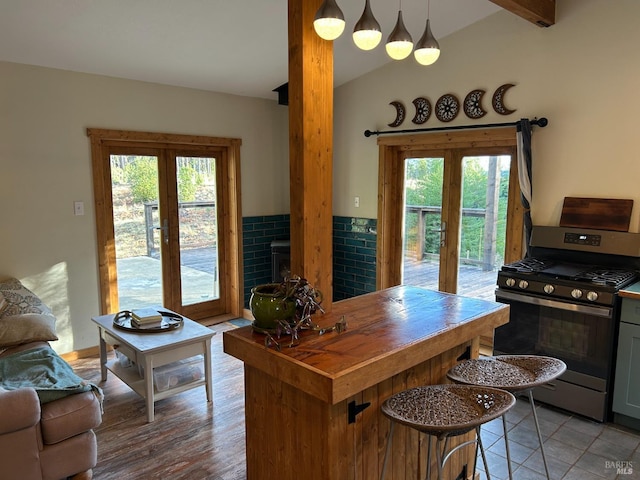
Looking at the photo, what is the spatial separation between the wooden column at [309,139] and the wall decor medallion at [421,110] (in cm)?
236

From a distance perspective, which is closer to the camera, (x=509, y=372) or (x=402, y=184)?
(x=509, y=372)

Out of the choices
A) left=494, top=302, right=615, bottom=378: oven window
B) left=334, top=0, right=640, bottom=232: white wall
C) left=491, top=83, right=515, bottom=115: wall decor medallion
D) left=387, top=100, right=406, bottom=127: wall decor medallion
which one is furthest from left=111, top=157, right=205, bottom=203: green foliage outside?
left=494, top=302, right=615, bottom=378: oven window

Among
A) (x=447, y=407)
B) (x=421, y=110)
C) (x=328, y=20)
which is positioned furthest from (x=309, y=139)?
(x=421, y=110)

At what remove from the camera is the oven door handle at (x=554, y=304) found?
294cm

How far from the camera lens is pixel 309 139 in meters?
2.05

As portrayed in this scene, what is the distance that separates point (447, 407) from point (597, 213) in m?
2.40

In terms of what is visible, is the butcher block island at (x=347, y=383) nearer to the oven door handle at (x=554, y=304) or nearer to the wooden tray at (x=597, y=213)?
the oven door handle at (x=554, y=304)

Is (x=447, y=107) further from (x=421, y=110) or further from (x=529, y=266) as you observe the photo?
(x=529, y=266)

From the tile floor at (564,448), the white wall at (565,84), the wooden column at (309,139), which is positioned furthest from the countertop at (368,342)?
the white wall at (565,84)

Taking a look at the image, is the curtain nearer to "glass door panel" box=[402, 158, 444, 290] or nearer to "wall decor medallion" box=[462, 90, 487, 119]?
"wall decor medallion" box=[462, 90, 487, 119]

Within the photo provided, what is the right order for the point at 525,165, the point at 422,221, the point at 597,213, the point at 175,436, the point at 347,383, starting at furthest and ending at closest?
the point at 422,221, the point at 525,165, the point at 597,213, the point at 175,436, the point at 347,383

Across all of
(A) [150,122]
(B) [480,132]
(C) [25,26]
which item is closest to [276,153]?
(A) [150,122]

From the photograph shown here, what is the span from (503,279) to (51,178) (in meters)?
3.59

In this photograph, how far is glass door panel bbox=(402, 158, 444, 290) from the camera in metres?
4.49
